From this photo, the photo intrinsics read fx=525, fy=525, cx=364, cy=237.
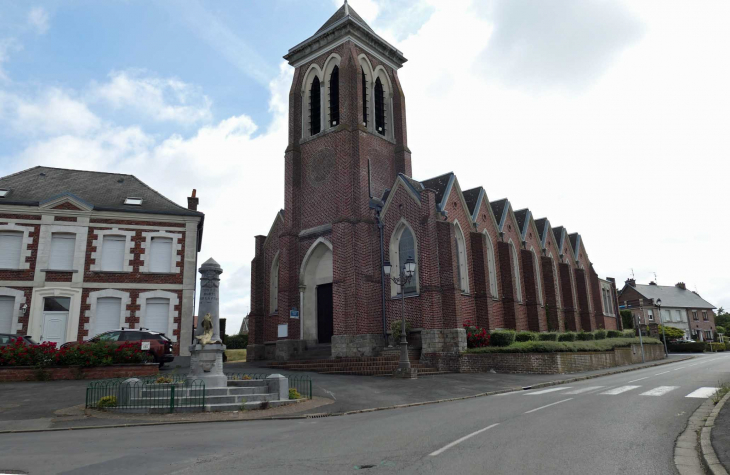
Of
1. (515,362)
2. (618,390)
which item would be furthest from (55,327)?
(618,390)

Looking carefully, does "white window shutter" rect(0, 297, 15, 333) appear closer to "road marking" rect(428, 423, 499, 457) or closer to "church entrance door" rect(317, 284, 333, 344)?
"church entrance door" rect(317, 284, 333, 344)

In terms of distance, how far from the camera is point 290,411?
488 inches

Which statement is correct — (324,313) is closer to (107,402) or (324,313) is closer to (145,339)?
(145,339)

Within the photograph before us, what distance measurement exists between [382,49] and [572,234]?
22.6 metres

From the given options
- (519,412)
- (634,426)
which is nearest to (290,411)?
(519,412)

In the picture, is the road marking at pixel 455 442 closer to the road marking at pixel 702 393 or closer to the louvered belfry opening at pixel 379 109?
the road marking at pixel 702 393

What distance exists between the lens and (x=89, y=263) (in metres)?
24.7

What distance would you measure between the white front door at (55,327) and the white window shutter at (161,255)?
435 centimetres

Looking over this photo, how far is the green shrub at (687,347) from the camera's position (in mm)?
51625

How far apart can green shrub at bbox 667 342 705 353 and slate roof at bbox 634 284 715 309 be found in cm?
1732

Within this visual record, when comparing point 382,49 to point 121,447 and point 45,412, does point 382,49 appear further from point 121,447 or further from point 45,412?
point 121,447

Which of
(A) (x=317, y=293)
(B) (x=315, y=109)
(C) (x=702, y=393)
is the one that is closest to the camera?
(C) (x=702, y=393)

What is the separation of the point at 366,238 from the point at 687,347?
42.6 metres

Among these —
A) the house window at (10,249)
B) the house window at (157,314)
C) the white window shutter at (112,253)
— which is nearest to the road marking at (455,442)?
the house window at (157,314)
